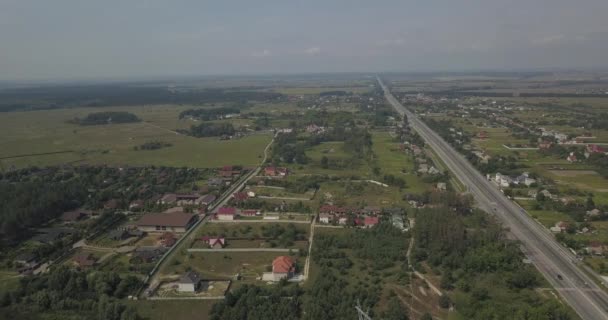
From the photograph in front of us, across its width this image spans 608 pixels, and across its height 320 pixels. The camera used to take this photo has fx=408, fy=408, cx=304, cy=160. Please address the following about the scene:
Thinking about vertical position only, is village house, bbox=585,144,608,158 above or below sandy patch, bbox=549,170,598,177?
above

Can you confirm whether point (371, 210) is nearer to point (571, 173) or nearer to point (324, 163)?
point (324, 163)

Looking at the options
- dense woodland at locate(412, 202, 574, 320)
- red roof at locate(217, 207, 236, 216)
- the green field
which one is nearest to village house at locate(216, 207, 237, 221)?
red roof at locate(217, 207, 236, 216)

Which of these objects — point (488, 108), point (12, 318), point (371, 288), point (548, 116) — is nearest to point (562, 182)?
point (371, 288)

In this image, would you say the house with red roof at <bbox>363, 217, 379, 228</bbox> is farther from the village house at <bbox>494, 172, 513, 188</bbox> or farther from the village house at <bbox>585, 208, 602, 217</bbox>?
the village house at <bbox>494, 172, 513, 188</bbox>

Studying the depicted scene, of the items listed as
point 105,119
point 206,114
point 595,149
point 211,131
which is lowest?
point 595,149

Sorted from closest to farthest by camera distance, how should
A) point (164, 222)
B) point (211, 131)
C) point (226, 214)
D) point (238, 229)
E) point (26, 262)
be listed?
point (26, 262) < point (238, 229) < point (164, 222) < point (226, 214) < point (211, 131)

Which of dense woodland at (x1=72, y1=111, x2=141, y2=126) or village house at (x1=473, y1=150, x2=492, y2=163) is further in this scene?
dense woodland at (x1=72, y1=111, x2=141, y2=126)

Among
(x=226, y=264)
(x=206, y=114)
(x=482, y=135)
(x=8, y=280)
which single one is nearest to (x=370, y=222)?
(x=226, y=264)
